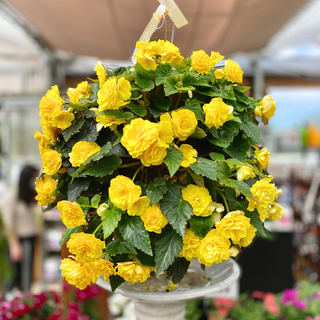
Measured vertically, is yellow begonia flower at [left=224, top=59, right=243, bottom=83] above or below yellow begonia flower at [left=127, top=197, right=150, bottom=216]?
above

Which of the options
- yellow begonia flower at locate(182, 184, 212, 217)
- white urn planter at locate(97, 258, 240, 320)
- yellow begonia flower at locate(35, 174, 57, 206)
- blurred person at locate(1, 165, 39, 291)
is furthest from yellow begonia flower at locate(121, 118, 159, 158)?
blurred person at locate(1, 165, 39, 291)

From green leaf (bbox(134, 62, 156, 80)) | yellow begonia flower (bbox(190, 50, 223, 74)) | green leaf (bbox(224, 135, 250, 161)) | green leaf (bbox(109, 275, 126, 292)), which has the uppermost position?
yellow begonia flower (bbox(190, 50, 223, 74))

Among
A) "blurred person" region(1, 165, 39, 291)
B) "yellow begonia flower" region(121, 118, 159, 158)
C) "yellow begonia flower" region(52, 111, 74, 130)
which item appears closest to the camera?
"yellow begonia flower" region(121, 118, 159, 158)

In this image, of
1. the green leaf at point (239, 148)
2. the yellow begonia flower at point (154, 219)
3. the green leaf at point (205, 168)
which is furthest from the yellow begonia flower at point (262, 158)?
the yellow begonia flower at point (154, 219)

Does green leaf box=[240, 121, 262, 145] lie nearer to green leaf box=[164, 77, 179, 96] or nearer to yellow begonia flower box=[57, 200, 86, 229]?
green leaf box=[164, 77, 179, 96]

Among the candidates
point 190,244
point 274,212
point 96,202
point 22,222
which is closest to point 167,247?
point 190,244

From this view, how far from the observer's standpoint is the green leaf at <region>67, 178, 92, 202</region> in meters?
0.61

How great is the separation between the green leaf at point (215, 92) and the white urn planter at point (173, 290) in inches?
15.5

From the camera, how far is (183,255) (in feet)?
1.91

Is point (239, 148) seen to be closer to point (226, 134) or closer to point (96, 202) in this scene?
point (226, 134)

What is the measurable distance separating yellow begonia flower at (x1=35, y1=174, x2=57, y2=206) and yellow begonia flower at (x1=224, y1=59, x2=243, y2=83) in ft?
1.38

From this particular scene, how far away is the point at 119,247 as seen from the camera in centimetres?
56

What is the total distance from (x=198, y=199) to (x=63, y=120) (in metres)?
0.30

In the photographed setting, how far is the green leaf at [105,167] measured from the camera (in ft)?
1.88
